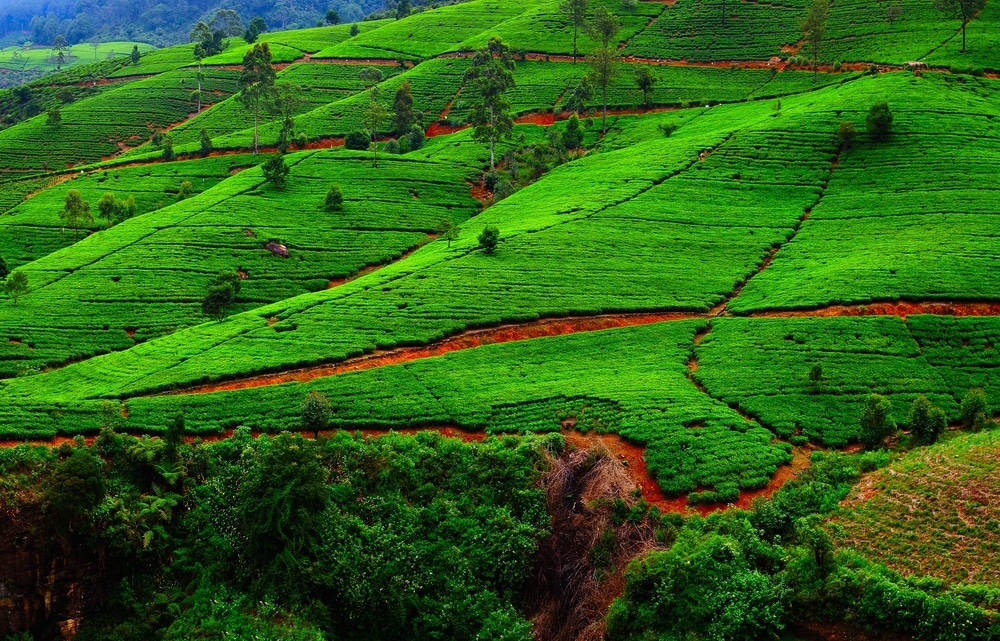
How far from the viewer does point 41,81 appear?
16825 centimetres

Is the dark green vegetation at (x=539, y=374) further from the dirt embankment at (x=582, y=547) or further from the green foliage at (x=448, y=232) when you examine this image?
the green foliage at (x=448, y=232)

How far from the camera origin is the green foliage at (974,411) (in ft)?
125

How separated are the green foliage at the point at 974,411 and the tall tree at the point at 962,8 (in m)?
87.7

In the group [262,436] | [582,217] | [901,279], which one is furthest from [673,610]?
[582,217]

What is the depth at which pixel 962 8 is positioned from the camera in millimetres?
107875

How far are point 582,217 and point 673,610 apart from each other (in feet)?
156

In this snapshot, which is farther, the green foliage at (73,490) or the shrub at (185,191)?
the shrub at (185,191)

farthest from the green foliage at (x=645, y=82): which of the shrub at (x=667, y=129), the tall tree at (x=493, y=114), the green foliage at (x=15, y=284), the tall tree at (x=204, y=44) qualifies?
the tall tree at (x=204, y=44)

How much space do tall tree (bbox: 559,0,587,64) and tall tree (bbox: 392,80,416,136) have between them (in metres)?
35.2

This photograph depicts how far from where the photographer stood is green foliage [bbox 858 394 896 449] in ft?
120

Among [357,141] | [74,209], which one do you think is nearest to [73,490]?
[74,209]

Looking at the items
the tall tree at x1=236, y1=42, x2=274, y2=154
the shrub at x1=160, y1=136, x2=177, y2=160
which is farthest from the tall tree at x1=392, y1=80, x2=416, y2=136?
the shrub at x1=160, y1=136, x2=177, y2=160

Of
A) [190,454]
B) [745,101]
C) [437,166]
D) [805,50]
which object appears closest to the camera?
[190,454]

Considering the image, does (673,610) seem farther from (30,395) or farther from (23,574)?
(30,395)
